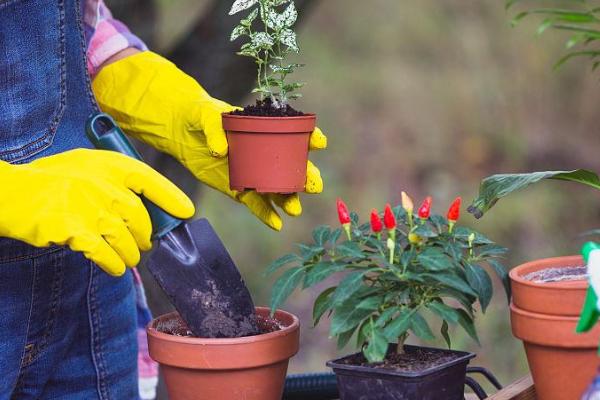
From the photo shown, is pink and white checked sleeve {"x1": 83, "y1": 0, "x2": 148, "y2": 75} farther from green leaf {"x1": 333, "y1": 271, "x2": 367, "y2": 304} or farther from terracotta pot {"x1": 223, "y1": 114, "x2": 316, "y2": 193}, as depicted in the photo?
green leaf {"x1": 333, "y1": 271, "x2": 367, "y2": 304}

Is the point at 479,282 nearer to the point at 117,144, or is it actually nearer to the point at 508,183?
the point at 508,183

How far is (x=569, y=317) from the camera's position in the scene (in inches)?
46.6

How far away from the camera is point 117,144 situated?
58.4 inches

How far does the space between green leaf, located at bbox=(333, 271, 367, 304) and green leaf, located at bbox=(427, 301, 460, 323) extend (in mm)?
97

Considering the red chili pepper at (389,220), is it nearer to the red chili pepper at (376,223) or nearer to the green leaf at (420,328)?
the red chili pepper at (376,223)

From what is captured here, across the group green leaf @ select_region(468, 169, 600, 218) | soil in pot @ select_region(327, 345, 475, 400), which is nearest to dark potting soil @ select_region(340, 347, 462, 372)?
soil in pot @ select_region(327, 345, 475, 400)

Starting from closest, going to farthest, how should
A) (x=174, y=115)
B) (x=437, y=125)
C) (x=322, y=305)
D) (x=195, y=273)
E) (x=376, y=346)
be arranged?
(x=376, y=346), (x=322, y=305), (x=195, y=273), (x=174, y=115), (x=437, y=125)

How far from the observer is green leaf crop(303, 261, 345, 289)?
1.24m

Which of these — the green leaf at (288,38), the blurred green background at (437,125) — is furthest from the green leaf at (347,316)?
the blurred green background at (437,125)

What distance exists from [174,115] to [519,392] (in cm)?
79

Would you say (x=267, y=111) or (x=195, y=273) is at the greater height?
(x=267, y=111)

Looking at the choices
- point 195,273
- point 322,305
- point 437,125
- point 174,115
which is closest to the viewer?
point 322,305

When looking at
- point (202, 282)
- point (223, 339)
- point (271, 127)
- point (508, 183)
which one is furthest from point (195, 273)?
point (508, 183)

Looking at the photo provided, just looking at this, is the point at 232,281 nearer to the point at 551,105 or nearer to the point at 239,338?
the point at 239,338
